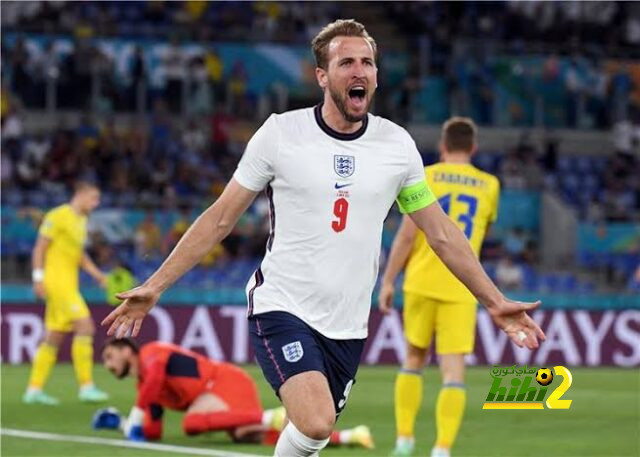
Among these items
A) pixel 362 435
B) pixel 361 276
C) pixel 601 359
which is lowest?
pixel 601 359

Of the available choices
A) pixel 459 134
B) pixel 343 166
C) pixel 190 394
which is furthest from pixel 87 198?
pixel 343 166

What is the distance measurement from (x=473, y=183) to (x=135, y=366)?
300cm

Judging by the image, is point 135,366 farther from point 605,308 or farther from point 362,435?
point 605,308

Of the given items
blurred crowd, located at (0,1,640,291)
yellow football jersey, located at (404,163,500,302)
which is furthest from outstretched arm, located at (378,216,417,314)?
blurred crowd, located at (0,1,640,291)

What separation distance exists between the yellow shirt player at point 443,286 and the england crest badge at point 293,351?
11.4ft

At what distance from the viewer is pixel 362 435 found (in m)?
10.8

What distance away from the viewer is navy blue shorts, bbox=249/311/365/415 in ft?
22.2

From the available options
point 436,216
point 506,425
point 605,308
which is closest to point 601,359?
point 605,308

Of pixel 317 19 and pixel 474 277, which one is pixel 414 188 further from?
pixel 317 19

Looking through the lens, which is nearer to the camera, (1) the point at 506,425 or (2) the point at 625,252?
(1) the point at 506,425

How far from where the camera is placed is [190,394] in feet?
37.4

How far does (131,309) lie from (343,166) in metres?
1.18

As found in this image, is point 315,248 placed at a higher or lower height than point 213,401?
higher

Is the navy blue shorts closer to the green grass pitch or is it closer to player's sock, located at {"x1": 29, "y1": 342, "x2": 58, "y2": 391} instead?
the green grass pitch
